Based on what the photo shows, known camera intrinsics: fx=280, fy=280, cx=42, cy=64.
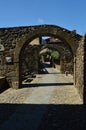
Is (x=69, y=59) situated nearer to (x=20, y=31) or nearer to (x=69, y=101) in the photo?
(x=20, y=31)

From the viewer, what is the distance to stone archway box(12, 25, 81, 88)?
1603 cm

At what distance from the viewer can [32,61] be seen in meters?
32.4

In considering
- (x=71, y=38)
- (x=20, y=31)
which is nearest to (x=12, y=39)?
(x=20, y=31)
